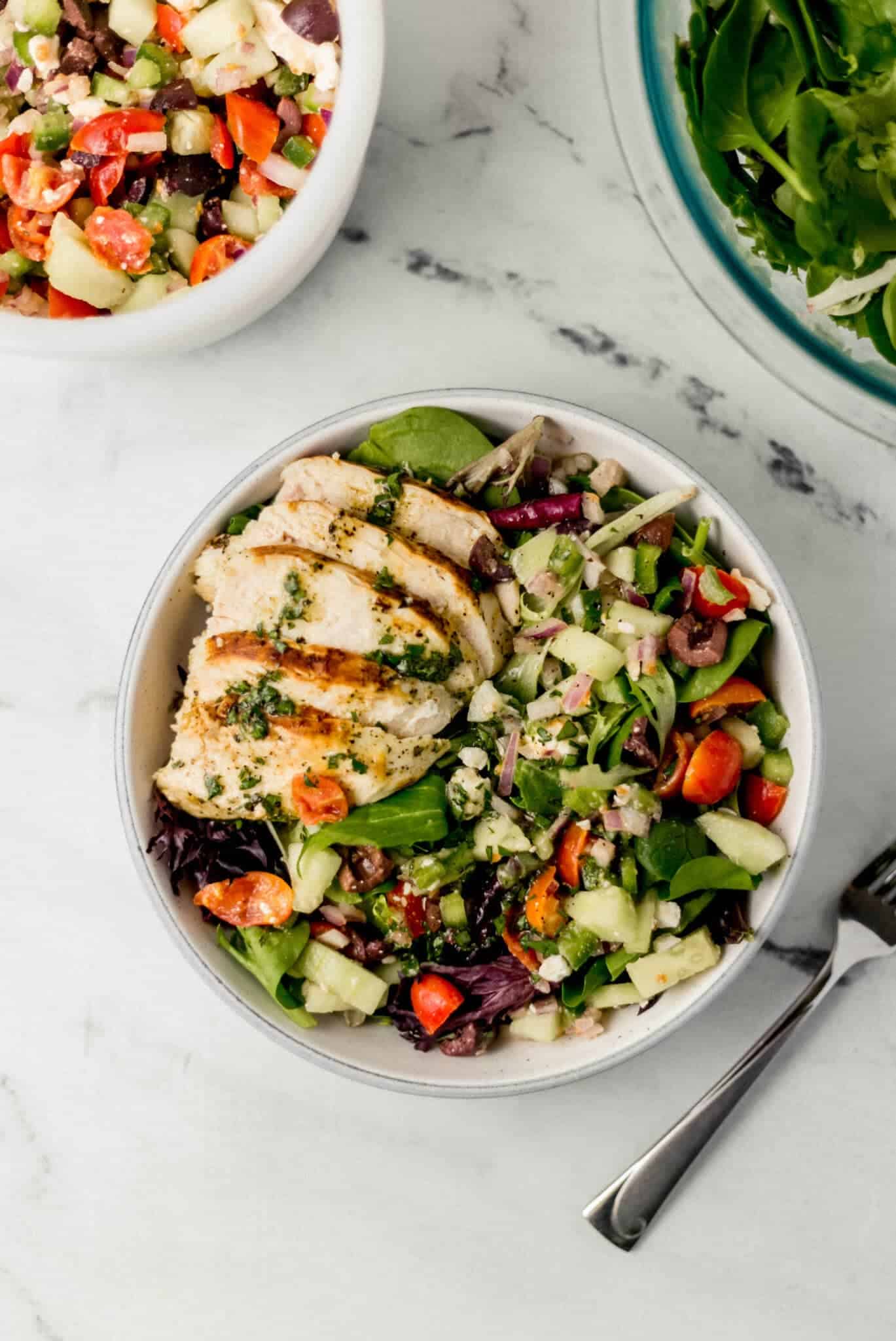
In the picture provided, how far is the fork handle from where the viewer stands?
2693mm

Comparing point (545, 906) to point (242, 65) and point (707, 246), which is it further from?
point (242, 65)

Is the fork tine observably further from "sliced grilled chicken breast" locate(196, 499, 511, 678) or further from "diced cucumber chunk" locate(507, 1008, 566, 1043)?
"sliced grilled chicken breast" locate(196, 499, 511, 678)

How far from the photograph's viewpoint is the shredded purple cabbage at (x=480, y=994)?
2.49 m

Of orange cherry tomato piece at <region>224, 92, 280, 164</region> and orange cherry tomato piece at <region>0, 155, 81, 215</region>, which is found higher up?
orange cherry tomato piece at <region>224, 92, 280, 164</region>

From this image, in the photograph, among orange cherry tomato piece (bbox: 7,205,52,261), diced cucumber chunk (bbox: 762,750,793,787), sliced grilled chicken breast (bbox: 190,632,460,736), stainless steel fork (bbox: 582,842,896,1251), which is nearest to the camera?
sliced grilled chicken breast (bbox: 190,632,460,736)

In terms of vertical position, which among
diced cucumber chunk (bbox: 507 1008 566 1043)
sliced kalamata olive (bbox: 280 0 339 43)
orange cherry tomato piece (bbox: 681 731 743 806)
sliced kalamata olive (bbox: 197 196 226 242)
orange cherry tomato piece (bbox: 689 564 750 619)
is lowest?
diced cucumber chunk (bbox: 507 1008 566 1043)

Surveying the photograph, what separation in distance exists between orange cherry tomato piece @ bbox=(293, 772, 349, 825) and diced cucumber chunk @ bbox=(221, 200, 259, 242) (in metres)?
1.09

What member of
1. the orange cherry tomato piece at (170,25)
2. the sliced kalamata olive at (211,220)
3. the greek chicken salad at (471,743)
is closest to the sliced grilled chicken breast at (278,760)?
the greek chicken salad at (471,743)

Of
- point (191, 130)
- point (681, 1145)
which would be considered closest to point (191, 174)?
point (191, 130)

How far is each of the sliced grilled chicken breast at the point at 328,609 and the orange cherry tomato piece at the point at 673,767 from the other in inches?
18.2

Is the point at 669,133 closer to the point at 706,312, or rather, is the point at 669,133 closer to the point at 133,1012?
the point at 706,312

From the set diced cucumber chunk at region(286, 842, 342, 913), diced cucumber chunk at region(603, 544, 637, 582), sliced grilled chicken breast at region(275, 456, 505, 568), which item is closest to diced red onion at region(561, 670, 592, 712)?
diced cucumber chunk at region(603, 544, 637, 582)

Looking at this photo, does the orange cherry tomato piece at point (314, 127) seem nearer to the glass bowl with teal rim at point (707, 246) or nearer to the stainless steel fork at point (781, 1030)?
the glass bowl with teal rim at point (707, 246)

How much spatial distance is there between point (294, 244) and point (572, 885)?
1.33 m
